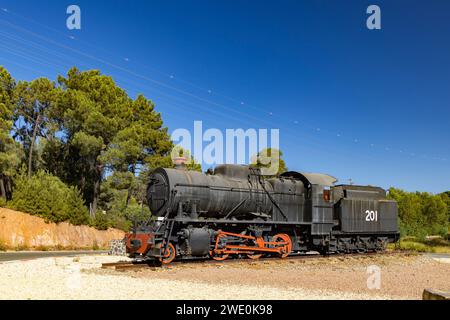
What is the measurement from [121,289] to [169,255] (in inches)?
260

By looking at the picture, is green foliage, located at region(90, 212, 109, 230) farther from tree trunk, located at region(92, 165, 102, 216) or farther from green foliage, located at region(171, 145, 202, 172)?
green foliage, located at region(171, 145, 202, 172)

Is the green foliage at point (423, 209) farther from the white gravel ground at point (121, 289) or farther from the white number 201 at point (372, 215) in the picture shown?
the white gravel ground at point (121, 289)

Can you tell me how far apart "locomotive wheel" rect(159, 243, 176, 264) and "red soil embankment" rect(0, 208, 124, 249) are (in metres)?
16.4

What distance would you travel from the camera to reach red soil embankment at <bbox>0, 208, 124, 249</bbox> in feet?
101

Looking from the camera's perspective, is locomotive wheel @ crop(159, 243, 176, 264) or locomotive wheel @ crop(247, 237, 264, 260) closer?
locomotive wheel @ crop(159, 243, 176, 264)

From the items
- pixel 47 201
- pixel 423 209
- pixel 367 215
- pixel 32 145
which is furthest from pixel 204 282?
pixel 423 209

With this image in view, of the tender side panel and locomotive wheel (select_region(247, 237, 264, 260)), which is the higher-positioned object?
the tender side panel

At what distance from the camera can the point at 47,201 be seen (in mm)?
33719

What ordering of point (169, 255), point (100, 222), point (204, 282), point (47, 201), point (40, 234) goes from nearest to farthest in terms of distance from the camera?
point (204, 282) < point (169, 255) < point (40, 234) < point (47, 201) < point (100, 222)

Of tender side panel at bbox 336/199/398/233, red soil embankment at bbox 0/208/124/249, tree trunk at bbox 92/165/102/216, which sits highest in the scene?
tree trunk at bbox 92/165/102/216

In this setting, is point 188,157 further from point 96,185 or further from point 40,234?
point 40,234

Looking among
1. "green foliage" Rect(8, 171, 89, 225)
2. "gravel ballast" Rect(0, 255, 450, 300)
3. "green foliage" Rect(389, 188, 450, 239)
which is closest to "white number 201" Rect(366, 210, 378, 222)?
"gravel ballast" Rect(0, 255, 450, 300)

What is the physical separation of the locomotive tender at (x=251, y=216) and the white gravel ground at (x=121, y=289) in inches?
143

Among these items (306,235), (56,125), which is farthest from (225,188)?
(56,125)
